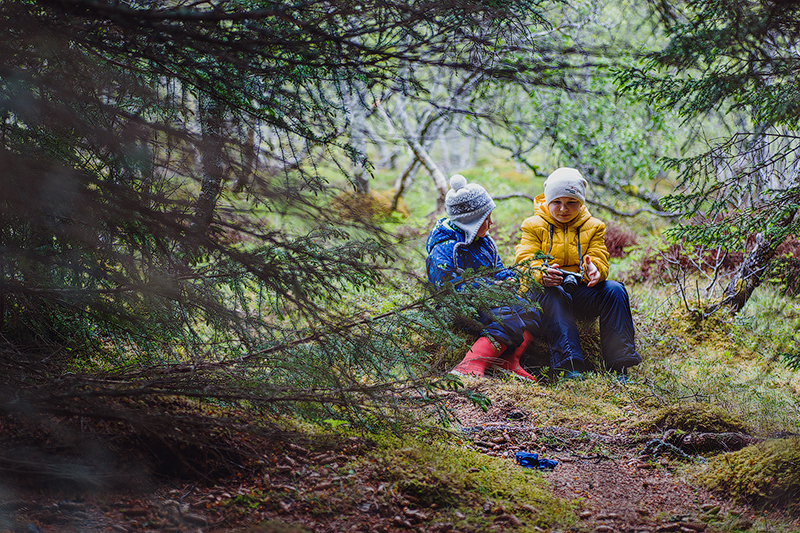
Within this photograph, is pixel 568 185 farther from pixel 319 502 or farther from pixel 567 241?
pixel 319 502

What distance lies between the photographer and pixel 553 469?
3234 mm

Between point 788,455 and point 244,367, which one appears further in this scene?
point 244,367

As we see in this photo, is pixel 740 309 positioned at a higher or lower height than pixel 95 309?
higher

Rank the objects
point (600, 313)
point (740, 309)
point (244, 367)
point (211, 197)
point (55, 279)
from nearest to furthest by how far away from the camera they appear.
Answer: point (211, 197) → point (244, 367) → point (55, 279) → point (600, 313) → point (740, 309)

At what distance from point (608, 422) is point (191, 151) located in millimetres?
3328

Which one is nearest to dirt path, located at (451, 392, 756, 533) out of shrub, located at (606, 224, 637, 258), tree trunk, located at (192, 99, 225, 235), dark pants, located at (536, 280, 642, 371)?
dark pants, located at (536, 280, 642, 371)

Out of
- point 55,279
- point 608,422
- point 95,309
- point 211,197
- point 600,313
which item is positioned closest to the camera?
point 211,197

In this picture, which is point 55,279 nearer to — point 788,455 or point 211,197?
point 211,197

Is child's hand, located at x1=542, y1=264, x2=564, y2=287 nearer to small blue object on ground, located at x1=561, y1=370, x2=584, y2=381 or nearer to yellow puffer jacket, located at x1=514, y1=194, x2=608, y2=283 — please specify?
yellow puffer jacket, located at x1=514, y1=194, x2=608, y2=283

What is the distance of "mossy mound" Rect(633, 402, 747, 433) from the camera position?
3508mm

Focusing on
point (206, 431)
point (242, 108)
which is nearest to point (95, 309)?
point (206, 431)

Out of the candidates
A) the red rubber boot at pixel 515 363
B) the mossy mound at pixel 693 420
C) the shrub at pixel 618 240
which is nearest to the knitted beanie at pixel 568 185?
the red rubber boot at pixel 515 363

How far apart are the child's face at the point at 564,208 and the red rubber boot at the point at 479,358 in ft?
4.39

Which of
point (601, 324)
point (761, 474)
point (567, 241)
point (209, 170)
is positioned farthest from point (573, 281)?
point (209, 170)
